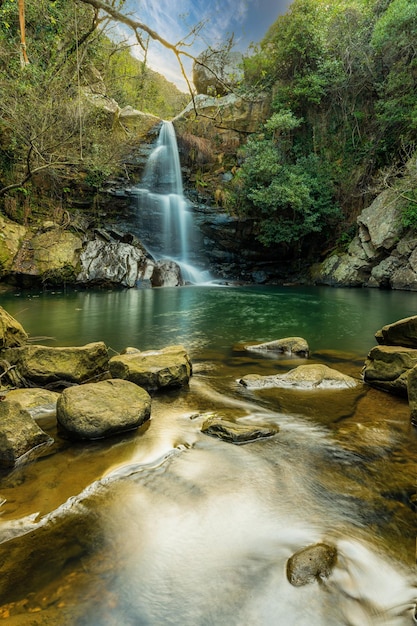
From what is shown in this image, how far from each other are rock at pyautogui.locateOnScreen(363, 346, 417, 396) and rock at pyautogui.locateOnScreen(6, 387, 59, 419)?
404cm

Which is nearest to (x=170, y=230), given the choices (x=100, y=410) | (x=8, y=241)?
(x=8, y=241)

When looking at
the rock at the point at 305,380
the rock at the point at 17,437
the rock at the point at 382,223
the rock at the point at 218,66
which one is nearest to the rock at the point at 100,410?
the rock at the point at 17,437

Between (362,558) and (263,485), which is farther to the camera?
(263,485)

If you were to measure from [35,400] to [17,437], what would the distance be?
1.03 metres

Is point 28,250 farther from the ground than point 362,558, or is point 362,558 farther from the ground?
point 28,250

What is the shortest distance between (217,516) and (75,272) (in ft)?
52.5

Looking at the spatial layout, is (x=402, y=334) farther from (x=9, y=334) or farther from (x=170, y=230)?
(x=170, y=230)

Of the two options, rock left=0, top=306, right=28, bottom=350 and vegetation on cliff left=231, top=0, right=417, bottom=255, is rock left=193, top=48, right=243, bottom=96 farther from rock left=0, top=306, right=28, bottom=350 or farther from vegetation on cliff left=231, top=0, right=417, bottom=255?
vegetation on cliff left=231, top=0, right=417, bottom=255

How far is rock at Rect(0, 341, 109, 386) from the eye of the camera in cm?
441

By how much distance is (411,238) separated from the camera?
51.9 ft

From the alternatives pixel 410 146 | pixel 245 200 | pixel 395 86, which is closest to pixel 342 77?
pixel 395 86

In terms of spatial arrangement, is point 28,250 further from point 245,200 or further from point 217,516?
point 217,516

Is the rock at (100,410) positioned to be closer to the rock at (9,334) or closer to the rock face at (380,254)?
the rock at (9,334)

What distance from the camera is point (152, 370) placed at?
177 inches
